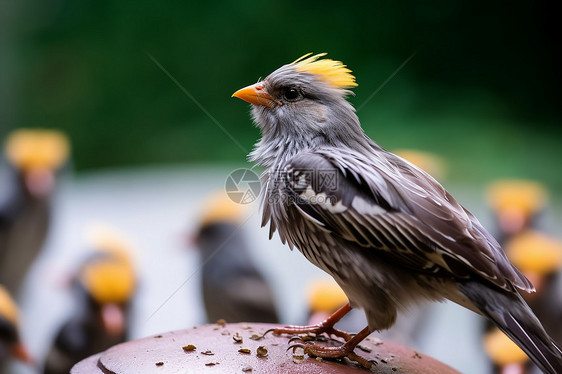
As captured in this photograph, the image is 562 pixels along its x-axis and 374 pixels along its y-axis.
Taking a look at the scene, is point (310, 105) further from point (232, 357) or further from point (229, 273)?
point (229, 273)

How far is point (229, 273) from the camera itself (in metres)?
3.71

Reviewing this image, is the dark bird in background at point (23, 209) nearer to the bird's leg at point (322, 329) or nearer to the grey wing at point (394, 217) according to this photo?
the bird's leg at point (322, 329)

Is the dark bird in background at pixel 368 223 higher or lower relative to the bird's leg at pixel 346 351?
higher

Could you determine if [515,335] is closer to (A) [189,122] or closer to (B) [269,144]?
(B) [269,144]

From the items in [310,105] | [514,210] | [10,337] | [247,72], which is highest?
[310,105]

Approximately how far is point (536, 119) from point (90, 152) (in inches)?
165

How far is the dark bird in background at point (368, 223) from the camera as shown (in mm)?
1739

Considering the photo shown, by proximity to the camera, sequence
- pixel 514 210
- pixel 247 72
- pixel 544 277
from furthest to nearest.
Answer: pixel 247 72, pixel 514 210, pixel 544 277

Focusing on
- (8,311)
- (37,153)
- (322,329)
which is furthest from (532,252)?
(37,153)

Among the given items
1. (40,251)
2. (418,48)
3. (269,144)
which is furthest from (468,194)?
(269,144)

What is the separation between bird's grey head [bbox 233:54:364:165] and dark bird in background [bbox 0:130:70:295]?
8.73 feet

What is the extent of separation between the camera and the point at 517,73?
21.5 ft

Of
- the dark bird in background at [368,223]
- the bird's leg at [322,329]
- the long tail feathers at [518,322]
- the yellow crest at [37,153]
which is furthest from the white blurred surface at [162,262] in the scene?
the long tail feathers at [518,322]

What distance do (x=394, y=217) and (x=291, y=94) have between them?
518mm
